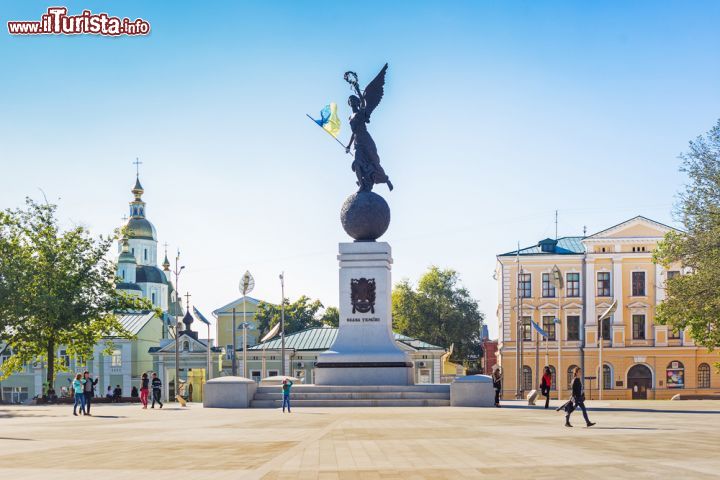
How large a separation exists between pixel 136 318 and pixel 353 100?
6562cm

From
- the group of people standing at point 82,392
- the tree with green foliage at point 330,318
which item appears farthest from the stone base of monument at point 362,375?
the tree with green foliage at point 330,318

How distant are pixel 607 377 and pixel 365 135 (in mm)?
40485

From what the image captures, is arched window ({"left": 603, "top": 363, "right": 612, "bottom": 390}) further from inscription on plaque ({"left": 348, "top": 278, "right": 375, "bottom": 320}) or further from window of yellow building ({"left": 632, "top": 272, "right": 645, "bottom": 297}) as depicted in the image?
inscription on plaque ({"left": 348, "top": 278, "right": 375, "bottom": 320})

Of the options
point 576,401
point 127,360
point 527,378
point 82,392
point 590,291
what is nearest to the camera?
point 576,401

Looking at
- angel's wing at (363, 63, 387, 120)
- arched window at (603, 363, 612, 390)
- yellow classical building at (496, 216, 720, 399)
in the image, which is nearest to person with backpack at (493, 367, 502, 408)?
angel's wing at (363, 63, 387, 120)

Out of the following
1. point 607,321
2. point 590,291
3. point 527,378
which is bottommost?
point 527,378

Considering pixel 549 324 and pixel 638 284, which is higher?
pixel 638 284

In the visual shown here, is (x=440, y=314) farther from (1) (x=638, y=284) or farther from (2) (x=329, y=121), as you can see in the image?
(2) (x=329, y=121)

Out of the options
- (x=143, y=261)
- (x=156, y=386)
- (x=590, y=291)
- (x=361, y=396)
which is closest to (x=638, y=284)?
(x=590, y=291)

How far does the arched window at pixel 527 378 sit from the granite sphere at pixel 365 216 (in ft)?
127

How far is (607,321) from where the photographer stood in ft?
255

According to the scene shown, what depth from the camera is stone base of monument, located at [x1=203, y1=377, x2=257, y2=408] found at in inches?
1485

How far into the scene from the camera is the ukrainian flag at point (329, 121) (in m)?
45.9

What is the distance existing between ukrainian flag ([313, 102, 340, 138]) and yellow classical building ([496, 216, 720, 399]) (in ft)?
107
